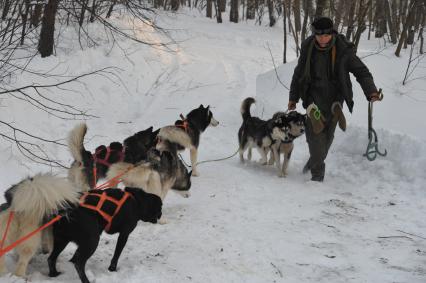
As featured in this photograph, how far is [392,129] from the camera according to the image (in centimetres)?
764

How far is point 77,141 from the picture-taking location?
5.03 meters

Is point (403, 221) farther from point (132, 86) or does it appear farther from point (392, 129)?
point (132, 86)

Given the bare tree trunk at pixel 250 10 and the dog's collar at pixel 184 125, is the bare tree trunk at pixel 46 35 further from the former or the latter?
the bare tree trunk at pixel 250 10

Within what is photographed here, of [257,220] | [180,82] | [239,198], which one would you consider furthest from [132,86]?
[257,220]

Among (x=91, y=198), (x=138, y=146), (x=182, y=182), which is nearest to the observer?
(x=91, y=198)

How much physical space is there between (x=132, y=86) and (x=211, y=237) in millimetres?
8183

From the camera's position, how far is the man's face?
6500mm

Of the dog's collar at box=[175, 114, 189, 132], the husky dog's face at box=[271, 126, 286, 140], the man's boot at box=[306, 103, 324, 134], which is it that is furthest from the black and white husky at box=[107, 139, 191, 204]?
the man's boot at box=[306, 103, 324, 134]

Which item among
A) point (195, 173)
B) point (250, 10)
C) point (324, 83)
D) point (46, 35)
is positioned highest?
point (250, 10)

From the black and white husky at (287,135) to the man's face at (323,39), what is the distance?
1124 millimetres

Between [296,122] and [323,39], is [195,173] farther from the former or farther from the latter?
[323,39]

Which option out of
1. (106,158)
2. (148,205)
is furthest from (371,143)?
(148,205)

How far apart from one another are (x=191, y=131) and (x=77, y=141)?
2.56 meters

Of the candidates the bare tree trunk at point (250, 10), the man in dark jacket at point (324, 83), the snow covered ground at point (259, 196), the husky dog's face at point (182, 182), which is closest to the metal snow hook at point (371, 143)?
the snow covered ground at point (259, 196)
